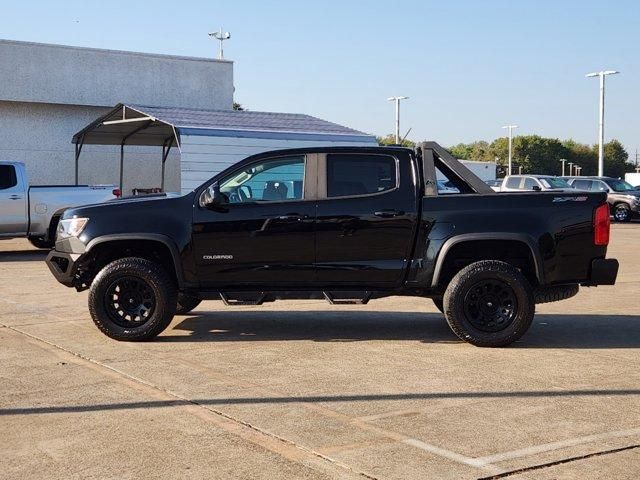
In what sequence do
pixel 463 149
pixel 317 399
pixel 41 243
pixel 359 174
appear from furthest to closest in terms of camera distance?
pixel 463 149
pixel 41 243
pixel 359 174
pixel 317 399

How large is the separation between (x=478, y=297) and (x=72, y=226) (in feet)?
12.8

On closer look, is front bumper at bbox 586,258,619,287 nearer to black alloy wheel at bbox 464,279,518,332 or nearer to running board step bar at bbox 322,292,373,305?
black alloy wheel at bbox 464,279,518,332

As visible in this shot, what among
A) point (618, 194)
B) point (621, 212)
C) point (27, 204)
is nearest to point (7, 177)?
point (27, 204)

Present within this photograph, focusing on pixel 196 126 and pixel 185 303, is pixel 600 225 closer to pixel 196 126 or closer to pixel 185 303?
pixel 185 303

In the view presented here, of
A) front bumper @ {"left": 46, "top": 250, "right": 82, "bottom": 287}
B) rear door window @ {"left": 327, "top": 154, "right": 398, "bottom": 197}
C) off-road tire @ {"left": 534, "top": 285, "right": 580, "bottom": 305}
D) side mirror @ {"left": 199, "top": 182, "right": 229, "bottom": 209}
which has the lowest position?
off-road tire @ {"left": 534, "top": 285, "right": 580, "bottom": 305}

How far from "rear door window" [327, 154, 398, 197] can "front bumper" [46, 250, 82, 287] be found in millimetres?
2540

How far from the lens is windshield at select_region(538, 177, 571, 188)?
113 feet

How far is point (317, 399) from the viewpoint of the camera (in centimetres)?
637

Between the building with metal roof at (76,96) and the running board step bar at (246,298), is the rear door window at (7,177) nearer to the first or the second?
the running board step bar at (246,298)

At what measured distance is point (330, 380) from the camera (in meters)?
6.98

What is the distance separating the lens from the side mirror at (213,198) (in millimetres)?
8477

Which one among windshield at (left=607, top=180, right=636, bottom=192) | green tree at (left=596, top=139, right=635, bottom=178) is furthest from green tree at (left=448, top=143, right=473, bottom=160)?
→ windshield at (left=607, top=180, right=636, bottom=192)

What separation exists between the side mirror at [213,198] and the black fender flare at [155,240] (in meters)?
0.47

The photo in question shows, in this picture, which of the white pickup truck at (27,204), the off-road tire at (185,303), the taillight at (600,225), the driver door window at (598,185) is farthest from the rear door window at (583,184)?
the taillight at (600,225)
